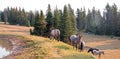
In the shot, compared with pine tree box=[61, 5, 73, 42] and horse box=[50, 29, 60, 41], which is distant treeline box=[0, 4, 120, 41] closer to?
pine tree box=[61, 5, 73, 42]

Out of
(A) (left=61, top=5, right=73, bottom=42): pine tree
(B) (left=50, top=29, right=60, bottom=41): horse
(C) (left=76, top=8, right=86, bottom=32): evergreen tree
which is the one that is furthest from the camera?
Answer: (C) (left=76, top=8, right=86, bottom=32): evergreen tree

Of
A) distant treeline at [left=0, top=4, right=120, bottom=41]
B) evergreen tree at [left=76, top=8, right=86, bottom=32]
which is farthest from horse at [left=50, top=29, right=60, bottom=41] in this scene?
evergreen tree at [left=76, top=8, right=86, bottom=32]

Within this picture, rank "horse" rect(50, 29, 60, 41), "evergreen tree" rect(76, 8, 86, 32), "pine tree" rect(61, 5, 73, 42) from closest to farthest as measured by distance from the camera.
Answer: "horse" rect(50, 29, 60, 41) → "pine tree" rect(61, 5, 73, 42) → "evergreen tree" rect(76, 8, 86, 32)

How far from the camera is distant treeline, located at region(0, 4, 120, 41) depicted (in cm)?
6456

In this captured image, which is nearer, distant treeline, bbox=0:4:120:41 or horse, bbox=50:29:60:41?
horse, bbox=50:29:60:41

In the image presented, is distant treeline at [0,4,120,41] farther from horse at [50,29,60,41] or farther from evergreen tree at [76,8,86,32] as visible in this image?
horse at [50,29,60,41]

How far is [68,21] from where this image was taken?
66875 mm

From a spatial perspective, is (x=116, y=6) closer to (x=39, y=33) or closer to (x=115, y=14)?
→ (x=115, y=14)

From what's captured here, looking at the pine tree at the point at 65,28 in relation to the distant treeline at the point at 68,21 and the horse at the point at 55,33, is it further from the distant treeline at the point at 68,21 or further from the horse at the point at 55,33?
the horse at the point at 55,33

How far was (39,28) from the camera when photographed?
63656 millimetres

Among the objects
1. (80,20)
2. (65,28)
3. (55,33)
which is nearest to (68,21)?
(65,28)

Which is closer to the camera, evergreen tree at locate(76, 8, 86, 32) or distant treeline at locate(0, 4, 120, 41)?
distant treeline at locate(0, 4, 120, 41)

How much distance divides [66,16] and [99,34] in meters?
60.6

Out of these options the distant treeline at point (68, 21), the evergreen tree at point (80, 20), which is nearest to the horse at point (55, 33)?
→ the distant treeline at point (68, 21)
